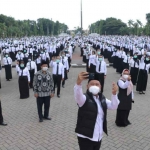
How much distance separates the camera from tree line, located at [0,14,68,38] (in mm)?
53331

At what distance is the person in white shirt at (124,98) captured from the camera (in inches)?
209

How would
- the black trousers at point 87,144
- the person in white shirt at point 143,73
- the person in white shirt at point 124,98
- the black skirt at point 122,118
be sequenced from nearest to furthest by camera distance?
the black trousers at point 87,144, the person in white shirt at point 124,98, the black skirt at point 122,118, the person in white shirt at point 143,73

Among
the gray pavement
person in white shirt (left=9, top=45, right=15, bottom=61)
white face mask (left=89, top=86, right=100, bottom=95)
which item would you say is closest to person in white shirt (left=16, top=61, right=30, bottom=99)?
the gray pavement

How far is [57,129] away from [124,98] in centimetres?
189

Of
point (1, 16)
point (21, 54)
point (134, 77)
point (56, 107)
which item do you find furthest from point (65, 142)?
point (1, 16)

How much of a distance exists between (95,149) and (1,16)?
5736cm

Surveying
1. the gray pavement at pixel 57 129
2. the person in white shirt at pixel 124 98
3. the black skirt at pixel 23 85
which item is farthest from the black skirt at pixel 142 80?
the black skirt at pixel 23 85

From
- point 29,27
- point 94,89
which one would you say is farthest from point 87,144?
point 29,27

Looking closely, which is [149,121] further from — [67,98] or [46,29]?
[46,29]

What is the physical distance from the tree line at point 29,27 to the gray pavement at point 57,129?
43939mm

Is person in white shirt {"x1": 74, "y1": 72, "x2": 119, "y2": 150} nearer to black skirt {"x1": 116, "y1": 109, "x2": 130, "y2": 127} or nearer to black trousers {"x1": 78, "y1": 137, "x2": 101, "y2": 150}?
black trousers {"x1": 78, "y1": 137, "x2": 101, "y2": 150}

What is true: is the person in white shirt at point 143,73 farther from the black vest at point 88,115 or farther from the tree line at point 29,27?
the tree line at point 29,27

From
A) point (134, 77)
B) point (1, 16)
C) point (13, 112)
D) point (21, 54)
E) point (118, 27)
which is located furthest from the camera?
point (118, 27)

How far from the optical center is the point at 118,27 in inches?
3095
